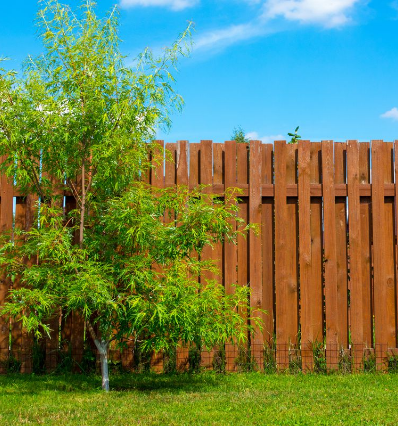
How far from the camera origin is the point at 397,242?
6848 millimetres

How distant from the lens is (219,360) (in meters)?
6.48

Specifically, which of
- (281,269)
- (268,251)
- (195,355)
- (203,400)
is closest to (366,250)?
(281,269)

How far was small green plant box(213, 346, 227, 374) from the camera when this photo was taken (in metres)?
6.46

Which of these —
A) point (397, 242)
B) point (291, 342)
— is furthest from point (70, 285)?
point (397, 242)

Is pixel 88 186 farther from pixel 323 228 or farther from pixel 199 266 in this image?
pixel 323 228

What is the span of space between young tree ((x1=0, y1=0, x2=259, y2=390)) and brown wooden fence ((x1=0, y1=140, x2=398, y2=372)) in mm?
757

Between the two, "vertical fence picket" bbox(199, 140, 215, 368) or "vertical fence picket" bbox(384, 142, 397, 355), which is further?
"vertical fence picket" bbox(384, 142, 397, 355)

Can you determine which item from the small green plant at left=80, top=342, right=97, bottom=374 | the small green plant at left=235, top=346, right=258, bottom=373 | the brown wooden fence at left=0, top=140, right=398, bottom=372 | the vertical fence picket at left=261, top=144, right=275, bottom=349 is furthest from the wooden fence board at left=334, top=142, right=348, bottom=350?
the small green plant at left=80, top=342, right=97, bottom=374

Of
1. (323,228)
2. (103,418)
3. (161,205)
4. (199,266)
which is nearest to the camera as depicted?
(103,418)

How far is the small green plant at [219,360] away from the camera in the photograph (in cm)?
646

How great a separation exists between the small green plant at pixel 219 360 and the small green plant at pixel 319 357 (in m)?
0.99

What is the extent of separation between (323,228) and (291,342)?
1.32 meters

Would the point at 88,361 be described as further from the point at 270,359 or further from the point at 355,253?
the point at 355,253

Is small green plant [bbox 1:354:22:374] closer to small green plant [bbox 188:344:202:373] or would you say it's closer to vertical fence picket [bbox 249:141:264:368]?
small green plant [bbox 188:344:202:373]
